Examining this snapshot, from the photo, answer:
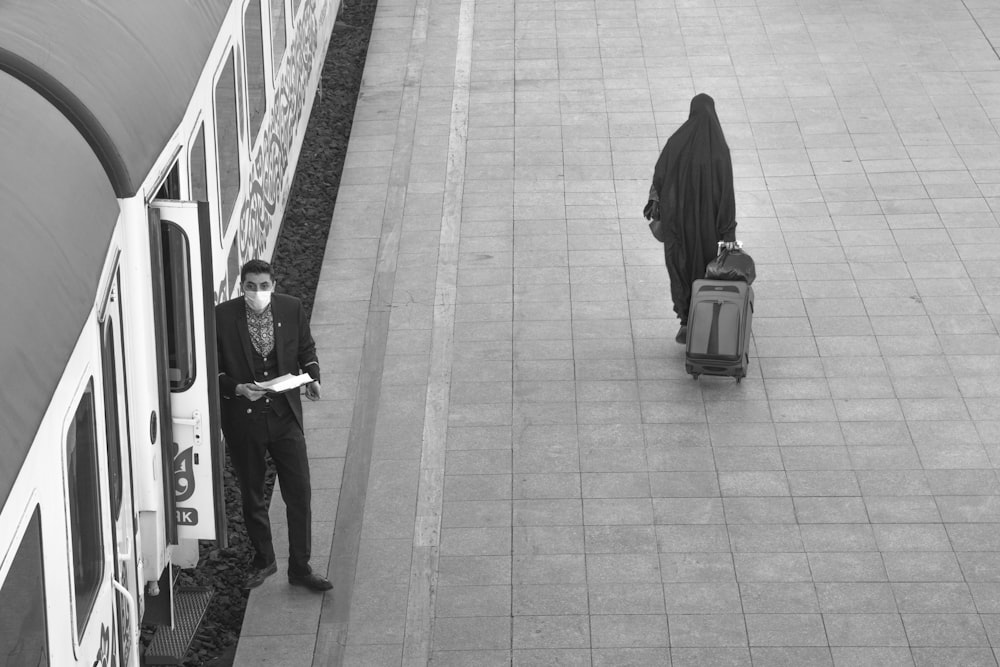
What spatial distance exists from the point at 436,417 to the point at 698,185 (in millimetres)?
2365

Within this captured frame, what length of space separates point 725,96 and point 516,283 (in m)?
4.51

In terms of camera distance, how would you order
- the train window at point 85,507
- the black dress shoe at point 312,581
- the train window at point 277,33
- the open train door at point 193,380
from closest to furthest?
the train window at point 85,507 < the open train door at point 193,380 < the black dress shoe at point 312,581 < the train window at point 277,33

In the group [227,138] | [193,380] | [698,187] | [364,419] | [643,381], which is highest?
[227,138]

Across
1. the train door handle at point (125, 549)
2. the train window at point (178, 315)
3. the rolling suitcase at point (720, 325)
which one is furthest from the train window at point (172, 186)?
the rolling suitcase at point (720, 325)

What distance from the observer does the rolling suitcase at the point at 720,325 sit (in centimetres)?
916

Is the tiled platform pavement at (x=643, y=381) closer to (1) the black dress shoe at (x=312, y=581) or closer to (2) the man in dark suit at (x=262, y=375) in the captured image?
(1) the black dress shoe at (x=312, y=581)

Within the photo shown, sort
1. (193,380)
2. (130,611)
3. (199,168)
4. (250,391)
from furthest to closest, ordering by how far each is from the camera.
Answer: (199,168) → (250,391) → (193,380) → (130,611)

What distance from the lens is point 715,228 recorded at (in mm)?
9656

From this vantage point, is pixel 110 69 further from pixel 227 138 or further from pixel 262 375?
pixel 227 138

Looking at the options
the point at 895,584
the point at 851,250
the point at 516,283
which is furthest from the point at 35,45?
the point at 851,250

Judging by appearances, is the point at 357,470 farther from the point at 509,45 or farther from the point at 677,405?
the point at 509,45

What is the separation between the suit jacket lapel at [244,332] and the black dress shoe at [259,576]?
4.11ft

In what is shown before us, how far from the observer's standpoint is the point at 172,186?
649 centimetres

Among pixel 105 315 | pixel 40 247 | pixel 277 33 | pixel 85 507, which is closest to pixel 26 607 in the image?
pixel 85 507
